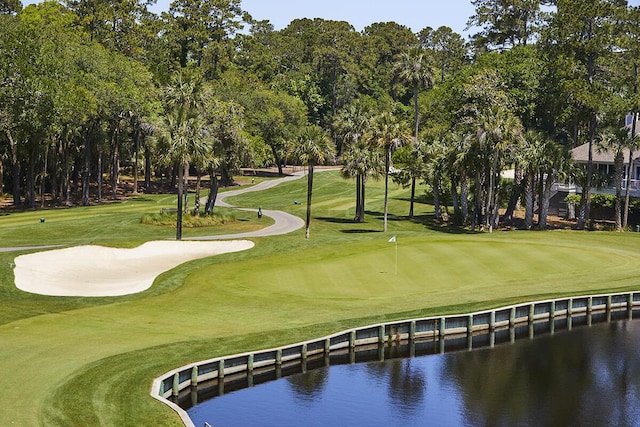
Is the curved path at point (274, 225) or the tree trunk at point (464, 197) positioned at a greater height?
the tree trunk at point (464, 197)

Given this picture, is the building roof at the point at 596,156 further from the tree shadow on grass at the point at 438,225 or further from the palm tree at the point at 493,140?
the tree shadow on grass at the point at 438,225

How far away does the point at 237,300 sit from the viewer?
45688mm

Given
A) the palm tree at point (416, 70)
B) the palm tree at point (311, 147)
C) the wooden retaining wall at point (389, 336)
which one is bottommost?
the wooden retaining wall at point (389, 336)

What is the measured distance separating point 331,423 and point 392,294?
17325mm

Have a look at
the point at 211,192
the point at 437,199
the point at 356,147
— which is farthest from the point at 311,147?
the point at 437,199

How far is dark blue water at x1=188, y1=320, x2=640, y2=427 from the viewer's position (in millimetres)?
32219

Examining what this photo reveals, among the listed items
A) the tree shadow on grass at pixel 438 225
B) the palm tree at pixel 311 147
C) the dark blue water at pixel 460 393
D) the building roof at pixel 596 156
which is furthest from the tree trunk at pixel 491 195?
the dark blue water at pixel 460 393

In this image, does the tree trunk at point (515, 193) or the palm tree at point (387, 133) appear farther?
the tree trunk at point (515, 193)

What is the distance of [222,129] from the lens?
7856 cm

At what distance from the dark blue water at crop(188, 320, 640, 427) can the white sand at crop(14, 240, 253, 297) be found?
611 inches

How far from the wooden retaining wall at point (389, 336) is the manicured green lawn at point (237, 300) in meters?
0.69

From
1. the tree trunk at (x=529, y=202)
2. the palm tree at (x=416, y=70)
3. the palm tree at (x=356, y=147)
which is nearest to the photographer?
the palm tree at (x=356, y=147)

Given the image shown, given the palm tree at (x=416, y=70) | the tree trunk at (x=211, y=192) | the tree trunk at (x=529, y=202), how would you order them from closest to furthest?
the tree trunk at (x=211, y=192), the tree trunk at (x=529, y=202), the palm tree at (x=416, y=70)

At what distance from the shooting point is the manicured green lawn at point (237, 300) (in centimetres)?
3000
